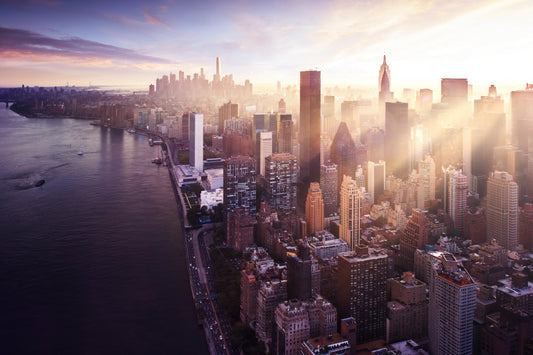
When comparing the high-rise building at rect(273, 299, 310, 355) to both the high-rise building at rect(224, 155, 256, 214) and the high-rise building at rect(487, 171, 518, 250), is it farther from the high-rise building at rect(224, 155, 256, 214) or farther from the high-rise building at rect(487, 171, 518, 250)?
the high-rise building at rect(487, 171, 518, 250)

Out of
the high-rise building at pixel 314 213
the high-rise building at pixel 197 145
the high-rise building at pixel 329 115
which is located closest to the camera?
the high-rise building at pixel 314 213

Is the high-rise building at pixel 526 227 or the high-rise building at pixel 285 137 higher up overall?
the high-rise building at pixel 285 137

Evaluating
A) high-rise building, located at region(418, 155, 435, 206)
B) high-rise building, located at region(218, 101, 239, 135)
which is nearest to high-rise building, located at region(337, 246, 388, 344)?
high-rise building, located at region(418, 155, 435, 206)

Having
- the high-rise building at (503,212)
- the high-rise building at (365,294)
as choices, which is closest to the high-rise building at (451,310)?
the high-rise building at (365,294)

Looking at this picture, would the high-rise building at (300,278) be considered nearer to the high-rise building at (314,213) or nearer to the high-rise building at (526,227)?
the high-rise building at (314,213)

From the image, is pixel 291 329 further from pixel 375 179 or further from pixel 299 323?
pixel 375 179
